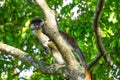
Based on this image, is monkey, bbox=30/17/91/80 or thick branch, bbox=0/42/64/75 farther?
monkey, bbox=30/17/91/80

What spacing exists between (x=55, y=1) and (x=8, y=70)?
2.13 meters

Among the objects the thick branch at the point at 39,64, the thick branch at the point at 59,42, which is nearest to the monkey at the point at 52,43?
the thick branch at the point at 59,42

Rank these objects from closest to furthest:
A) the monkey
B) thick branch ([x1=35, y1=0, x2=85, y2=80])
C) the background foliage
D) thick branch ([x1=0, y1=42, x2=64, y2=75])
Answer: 1. thick branch ([x1=35, y1=0, x2=85, y2=80])
2. thick branch ([x1=0, y1=42, x2=64, y2=75])
3. the monkey
4. the background foliage

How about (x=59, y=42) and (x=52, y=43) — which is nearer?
(x=59, y=42)

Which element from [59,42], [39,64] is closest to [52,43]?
[39,64]

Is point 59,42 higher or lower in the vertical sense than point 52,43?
lower

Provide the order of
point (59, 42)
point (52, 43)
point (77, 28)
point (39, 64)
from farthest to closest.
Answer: point (77, 28)
point (52, 43)
point (39, 64)
point (59, 42)

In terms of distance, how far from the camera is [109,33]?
5.96 metres

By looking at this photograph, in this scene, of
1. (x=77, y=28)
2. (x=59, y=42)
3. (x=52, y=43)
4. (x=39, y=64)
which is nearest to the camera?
(x=59, y=42)

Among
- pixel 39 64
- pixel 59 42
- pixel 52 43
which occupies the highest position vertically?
pixel 52 43

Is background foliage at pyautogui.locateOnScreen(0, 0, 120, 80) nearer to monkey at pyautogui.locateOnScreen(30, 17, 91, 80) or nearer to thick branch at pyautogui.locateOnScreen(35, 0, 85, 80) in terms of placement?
monkey at pyautogui.locateOnScreen(30, 17, 91, 80)

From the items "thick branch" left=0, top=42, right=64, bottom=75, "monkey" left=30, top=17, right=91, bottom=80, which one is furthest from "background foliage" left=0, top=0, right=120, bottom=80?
"thick branch" left=0, top=42, right=64, bottom=75

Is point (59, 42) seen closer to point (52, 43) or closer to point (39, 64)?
point (39, 64)

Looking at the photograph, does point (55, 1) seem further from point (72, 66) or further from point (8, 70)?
point (72, 66)
